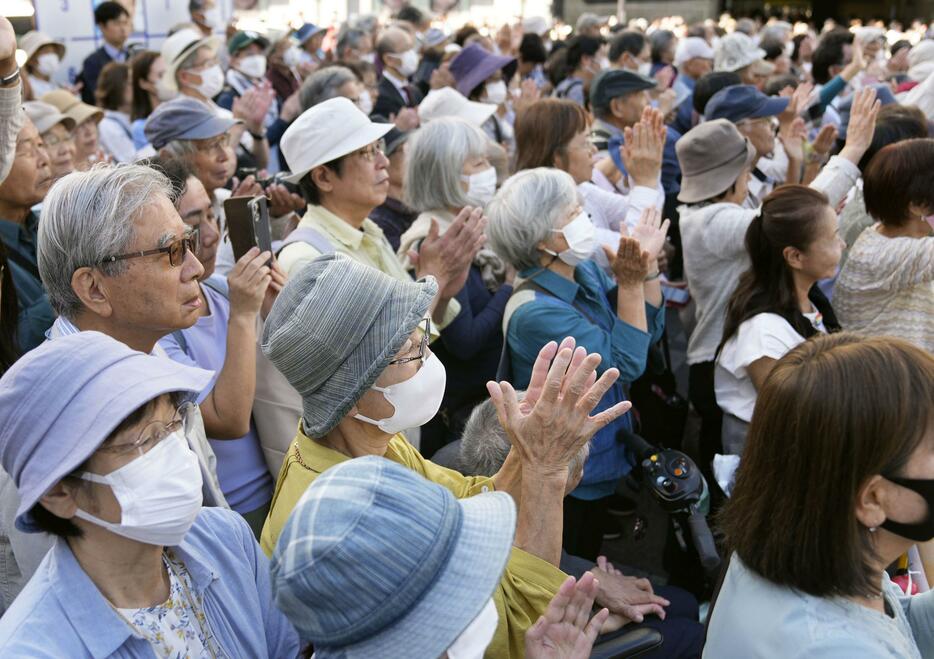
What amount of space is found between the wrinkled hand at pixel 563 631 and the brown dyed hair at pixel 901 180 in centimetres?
282

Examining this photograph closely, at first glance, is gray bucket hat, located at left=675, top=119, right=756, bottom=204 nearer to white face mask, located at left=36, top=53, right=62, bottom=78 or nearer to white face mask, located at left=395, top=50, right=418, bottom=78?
white face mask, located at left=395, top=50, right=418, bottom=78

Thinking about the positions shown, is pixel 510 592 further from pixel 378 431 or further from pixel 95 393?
pixel 95 393

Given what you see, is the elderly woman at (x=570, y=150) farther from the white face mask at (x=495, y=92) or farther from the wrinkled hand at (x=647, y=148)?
the white face mask at (x=495, y=92)

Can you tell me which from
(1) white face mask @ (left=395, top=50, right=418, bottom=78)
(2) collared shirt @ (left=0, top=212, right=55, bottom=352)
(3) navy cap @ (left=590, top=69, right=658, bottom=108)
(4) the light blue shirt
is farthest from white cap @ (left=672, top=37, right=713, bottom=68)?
(4) the light blue shirt

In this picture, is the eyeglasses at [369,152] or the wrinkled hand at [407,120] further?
the wrinkled hand at [407,120]

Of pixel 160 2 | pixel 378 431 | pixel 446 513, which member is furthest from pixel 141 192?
pixel 160 2

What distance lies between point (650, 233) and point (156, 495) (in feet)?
7.91

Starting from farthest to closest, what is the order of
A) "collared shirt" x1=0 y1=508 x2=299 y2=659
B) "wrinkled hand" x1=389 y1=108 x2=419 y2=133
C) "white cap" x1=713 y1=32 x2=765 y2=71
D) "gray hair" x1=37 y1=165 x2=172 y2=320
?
1. "white cap" x1=713 y1=32 x2=765 y2=71
2. "wrinkled hand" x1=389 y1=108 x2=419 y2=133
3. "gray hair" x1=37 y1=165 x2=172 y2=320
4. "collared shirt" x1=0 y1=508 x2=299 y2=659

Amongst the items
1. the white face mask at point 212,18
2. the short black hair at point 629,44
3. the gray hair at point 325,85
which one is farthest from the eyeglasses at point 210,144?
the white face mask at point 212,18

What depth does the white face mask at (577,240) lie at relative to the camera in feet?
11.1

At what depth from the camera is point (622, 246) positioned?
335 centimetres

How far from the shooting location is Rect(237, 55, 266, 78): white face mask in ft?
29.7

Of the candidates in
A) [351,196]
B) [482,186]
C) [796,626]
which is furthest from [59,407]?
[482,186]

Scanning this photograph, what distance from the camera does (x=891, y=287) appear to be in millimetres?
3836
